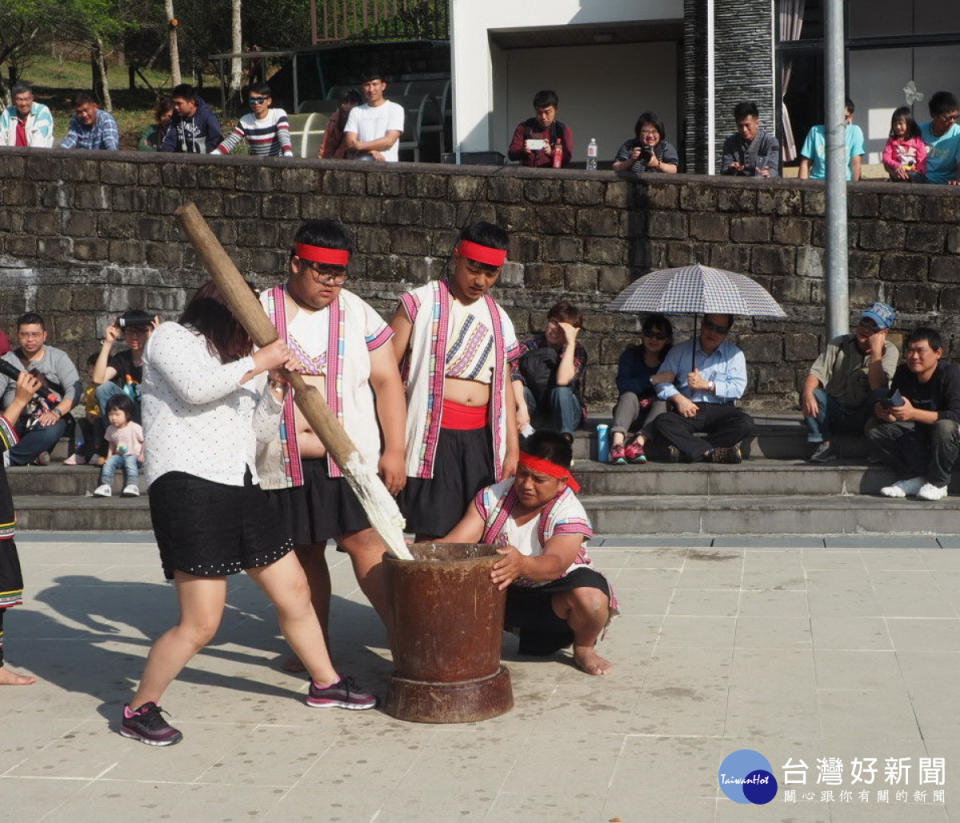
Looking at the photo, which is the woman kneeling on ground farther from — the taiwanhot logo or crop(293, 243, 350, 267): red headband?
the taiwanhot logo

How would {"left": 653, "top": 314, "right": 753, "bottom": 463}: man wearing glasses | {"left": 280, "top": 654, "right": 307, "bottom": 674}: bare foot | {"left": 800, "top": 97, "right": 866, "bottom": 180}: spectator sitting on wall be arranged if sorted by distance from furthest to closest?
{"left": 800, "top": 97, "right": 866, "bottom": 180}: spectator sitting on wall, {"left": 653, "top": 314, "right": 753, "bottom": 463}: man wearing glasses, {"left": 280, "top": 654, "right": 307, "bottom": 674}: bare foot

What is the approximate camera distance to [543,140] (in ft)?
46.2

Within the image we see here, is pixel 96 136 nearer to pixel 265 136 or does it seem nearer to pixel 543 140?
pixel 265 136

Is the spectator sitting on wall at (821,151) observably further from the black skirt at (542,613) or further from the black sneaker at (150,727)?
the black sneaker at (150,727)

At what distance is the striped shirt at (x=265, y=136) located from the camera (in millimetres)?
15156

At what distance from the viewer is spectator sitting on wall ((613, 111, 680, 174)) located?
13.5m

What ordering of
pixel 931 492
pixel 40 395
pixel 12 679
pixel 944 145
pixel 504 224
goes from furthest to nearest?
1. pixel 504 224
2. pixel 944 145
3. pixel 40 395
4. pixel 931 492
5. pixel 12 679

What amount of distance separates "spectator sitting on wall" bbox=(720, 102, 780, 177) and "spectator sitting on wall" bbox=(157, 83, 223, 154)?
5.53 meters

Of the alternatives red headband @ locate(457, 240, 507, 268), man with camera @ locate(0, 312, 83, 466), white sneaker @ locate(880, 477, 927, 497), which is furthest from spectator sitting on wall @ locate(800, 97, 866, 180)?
red headband @ locate(457, 240, 507, 268)

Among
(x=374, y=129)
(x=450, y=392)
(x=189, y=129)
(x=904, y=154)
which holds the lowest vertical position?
(x=450, y=392)

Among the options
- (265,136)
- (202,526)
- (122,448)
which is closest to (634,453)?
(122,448)

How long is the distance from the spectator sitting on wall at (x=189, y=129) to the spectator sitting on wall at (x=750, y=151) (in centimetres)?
553

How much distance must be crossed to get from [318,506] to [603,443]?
5069 millimetres

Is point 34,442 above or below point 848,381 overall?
below
